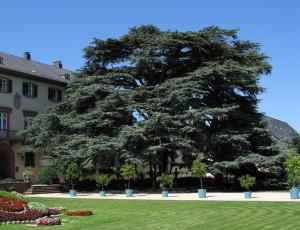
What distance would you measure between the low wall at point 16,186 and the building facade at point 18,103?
6.11m

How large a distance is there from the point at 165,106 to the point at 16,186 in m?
12.1

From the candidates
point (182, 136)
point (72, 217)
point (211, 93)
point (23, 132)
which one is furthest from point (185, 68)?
point (72, 217)

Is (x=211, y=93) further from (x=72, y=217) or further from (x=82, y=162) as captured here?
(x=72, y=217)

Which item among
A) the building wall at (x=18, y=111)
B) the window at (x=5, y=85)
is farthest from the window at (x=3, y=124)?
the window at (x=5, y=85)

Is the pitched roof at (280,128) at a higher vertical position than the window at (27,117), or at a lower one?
higher

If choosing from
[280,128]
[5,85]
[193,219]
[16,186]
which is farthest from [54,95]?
[280,128]

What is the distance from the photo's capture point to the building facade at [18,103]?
132 feet

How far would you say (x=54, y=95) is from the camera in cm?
4622

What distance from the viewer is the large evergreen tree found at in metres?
34.4

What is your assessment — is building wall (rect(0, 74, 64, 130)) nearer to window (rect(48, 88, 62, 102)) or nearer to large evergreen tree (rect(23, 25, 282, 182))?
window (rect(48, 88, 62, 102))

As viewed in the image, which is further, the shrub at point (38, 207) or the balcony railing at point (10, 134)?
the balcony railing at point (10, 134)

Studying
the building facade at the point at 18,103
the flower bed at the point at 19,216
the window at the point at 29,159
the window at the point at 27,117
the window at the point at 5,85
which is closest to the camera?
the flower bed at the point at 19,216

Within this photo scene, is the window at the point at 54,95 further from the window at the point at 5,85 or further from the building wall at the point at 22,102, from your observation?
the window at the point at 5,85

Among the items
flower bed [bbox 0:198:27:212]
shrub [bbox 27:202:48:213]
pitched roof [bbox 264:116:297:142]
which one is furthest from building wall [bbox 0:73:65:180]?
pitched roof [bbox 264:116:297:142]
